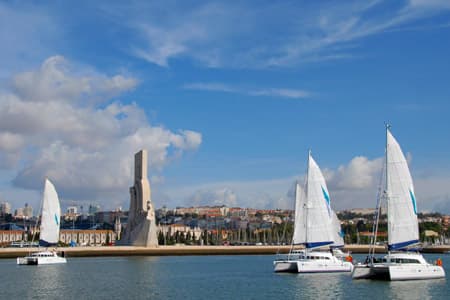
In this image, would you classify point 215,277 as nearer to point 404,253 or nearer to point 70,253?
point 404,253

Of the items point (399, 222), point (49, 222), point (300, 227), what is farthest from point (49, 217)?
point (399, 222)

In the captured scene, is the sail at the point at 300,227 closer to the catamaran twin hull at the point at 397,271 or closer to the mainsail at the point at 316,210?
the mainsail at the point at 316,210

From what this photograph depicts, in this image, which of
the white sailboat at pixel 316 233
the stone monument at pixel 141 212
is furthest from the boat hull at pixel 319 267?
the stone monument at pixel 141 212

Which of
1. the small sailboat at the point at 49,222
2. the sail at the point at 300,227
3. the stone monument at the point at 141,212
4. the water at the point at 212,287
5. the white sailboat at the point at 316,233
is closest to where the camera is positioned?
the water at the point at 212,287

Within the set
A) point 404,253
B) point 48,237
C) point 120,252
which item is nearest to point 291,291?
point 404,253

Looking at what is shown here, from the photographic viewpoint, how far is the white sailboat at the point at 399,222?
1626 inches

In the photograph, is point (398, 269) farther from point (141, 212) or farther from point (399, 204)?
point (141, 212)

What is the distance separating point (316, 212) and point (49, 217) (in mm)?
34879

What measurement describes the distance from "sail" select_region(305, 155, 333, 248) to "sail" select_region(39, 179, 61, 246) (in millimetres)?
33677

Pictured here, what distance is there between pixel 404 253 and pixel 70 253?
6760cm

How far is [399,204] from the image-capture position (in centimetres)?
4153

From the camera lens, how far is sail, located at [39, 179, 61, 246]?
73.3 m

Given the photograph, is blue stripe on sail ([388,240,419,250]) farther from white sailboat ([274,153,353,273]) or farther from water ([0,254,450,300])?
white sailboat ([274,153,353,273])

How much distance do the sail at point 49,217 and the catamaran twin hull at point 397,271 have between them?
134 feet
